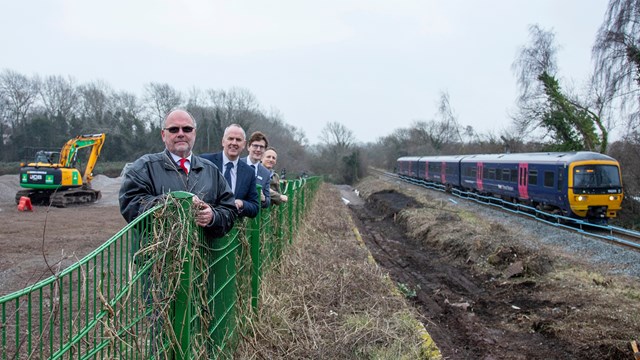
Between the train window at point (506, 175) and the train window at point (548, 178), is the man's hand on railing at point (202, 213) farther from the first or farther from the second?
the train window at point (506, 175)

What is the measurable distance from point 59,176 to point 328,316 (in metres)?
21.0

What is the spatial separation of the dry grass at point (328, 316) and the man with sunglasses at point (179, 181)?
57.0 inches

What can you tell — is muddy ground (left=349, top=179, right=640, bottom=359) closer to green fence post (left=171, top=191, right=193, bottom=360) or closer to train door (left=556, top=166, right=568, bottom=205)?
train door (left=556, top=166, right=568, bottom=205)

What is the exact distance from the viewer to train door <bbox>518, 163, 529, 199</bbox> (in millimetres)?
19047

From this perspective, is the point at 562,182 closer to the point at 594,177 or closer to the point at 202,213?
the point at 594,177

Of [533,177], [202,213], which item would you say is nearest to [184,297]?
[202,213]

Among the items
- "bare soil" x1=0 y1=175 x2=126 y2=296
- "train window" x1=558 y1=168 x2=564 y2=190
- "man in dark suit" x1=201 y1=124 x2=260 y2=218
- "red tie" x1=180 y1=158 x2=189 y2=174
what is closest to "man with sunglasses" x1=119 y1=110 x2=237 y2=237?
"red tie" x1=180 y1=158 x2=189 y2=174

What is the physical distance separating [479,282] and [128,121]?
161 ft

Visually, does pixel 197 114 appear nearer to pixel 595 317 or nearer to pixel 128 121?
pixel 128 121

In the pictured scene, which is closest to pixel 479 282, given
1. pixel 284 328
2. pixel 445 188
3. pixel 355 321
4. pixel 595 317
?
pixel 595 317

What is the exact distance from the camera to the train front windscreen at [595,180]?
1566cm

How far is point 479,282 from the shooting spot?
9961mm

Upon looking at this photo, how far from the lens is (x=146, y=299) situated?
2277 mm

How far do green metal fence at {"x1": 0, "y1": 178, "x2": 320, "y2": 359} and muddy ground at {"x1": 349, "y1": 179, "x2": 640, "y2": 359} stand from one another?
12.3ft
